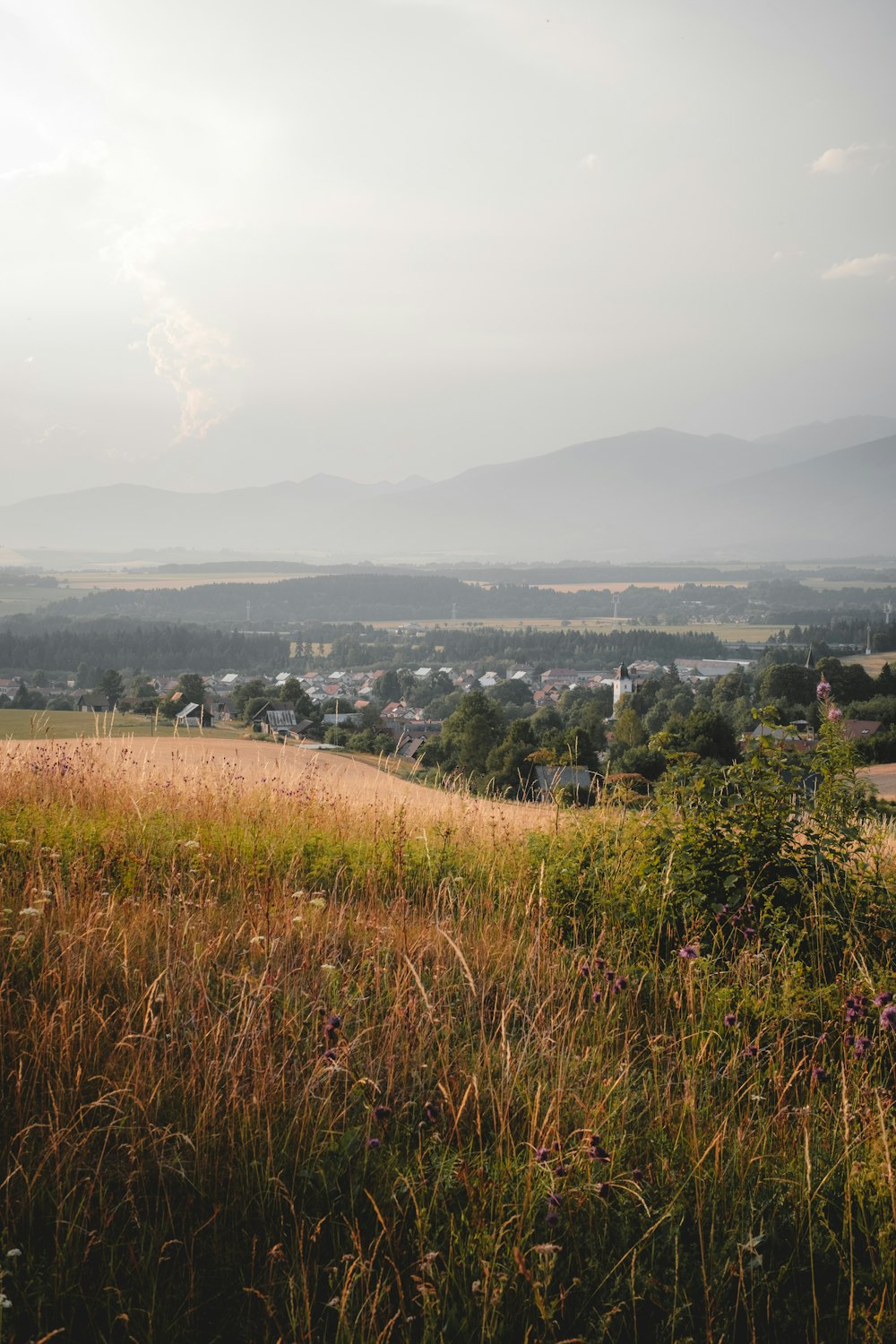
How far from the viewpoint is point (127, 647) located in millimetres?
65625

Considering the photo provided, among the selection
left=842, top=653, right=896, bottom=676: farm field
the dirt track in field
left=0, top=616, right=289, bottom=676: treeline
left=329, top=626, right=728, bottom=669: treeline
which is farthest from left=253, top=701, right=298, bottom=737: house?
left=329, top=626, right=728, bottom=669: treeline

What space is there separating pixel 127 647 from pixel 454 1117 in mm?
67060

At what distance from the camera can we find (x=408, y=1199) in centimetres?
250

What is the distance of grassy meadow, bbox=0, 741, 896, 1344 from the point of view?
2227mm

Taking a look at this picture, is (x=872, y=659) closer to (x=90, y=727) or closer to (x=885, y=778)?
(x=885, y=778)

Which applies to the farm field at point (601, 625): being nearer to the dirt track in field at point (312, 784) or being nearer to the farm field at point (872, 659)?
the farm field at point (872, 659)

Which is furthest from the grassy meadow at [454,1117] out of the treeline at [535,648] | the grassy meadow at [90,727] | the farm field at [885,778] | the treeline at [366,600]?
the treeline at [366,600]

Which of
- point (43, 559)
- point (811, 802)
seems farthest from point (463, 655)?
point (43, 559)

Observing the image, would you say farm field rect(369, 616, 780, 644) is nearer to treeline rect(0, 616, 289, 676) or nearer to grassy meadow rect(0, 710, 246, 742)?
treeline rect(0, 616, 289, 676)

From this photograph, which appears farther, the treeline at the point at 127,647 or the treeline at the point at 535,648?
the treeline at the point at 535,648

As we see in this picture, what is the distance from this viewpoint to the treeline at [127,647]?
2351 inches

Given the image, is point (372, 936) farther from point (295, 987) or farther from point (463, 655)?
point (463, 655)

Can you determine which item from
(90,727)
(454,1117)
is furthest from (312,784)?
(454,1117)

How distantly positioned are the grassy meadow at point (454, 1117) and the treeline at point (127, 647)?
5409cm
